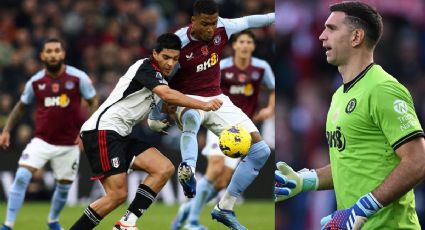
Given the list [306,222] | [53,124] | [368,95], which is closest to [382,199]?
[368,95]

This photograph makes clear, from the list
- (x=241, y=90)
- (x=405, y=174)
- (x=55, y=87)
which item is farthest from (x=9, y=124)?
(x=405, y=174)

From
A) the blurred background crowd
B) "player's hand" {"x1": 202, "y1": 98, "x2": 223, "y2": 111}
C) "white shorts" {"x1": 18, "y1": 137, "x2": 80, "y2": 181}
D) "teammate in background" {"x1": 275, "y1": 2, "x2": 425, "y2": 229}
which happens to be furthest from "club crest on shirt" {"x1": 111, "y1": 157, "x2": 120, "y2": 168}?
the blurred background crowd

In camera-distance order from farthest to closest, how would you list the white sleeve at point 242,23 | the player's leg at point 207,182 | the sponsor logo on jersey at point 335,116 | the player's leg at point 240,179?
the player's leg at point 207,182 → the white sleeve at point 242,23 → the player's leg at point 240,179 → the sponsor logo on jersey at point 335,116

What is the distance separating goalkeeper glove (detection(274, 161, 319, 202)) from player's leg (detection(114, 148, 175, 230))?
2845 millimetres

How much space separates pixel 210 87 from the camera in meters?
6.80

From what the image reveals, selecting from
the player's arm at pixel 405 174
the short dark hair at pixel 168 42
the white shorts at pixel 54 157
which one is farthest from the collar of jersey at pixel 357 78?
the white shorts at pixel 54 157

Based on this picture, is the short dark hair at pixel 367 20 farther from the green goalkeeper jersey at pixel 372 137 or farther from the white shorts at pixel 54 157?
the white shorts at pixel 54 157

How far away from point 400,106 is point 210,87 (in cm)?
373

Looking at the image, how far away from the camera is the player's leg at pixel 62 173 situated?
9062mm

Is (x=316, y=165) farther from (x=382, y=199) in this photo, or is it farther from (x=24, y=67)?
(x=24, y=67)

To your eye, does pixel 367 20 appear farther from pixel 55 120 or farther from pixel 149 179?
pixel 55 120

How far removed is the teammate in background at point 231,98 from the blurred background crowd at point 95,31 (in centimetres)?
433

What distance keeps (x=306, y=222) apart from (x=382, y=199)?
53.3 inches

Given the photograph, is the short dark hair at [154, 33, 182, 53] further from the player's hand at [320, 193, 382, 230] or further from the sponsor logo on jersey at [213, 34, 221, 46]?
the player's hand at [320, 193, 382, 230]
